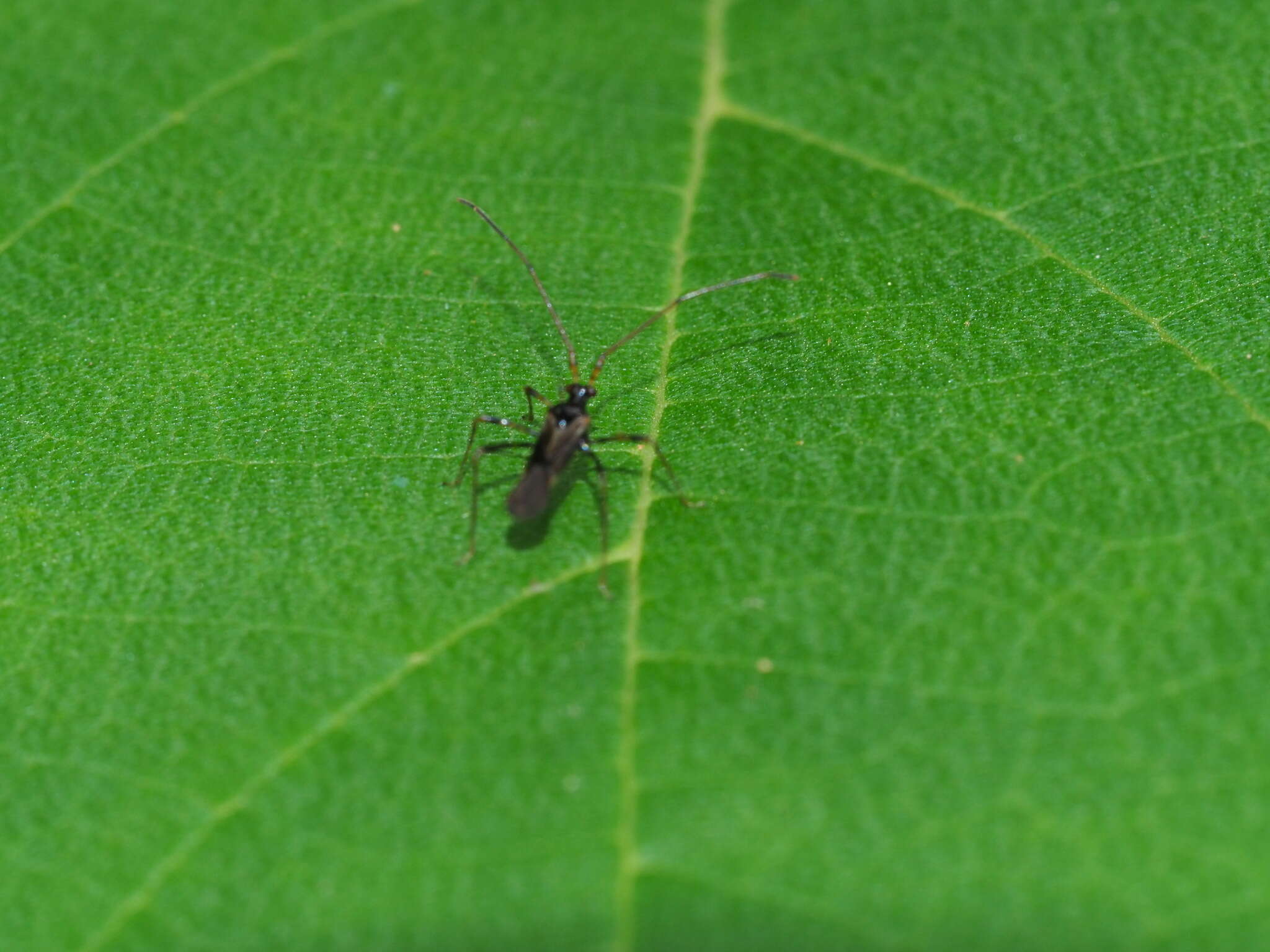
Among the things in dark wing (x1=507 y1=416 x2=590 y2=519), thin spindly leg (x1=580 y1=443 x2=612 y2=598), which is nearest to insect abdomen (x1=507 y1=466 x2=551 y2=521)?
dark wing (x1=507 y1=416 x2=590 y2=519)

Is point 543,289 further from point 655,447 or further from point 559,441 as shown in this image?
point 655,447

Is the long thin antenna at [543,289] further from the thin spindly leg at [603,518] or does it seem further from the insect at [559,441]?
the thin spindly leg at [603,518]

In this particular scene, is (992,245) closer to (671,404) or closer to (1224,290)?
(1224,290)

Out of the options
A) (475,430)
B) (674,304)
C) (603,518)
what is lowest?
(603,518)

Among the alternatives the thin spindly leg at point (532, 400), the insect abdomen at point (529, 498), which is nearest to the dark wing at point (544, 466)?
the insect abdomen at point (529, 498)

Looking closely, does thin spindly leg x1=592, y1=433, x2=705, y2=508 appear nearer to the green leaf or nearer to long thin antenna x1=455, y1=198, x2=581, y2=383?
the green leaf

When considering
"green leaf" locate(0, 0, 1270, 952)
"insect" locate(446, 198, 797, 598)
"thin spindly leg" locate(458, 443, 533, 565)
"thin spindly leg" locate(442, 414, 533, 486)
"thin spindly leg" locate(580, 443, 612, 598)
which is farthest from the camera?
"thin spindly leg" locate(442, 414, 533, 486)

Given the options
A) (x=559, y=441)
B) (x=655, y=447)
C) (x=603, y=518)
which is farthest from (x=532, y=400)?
(x=603, y=518)
